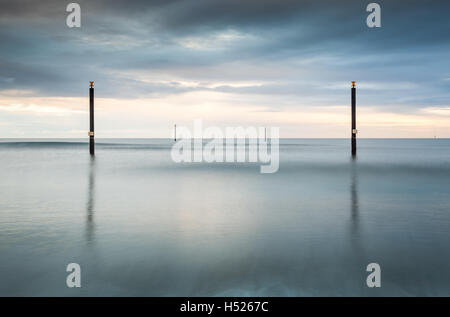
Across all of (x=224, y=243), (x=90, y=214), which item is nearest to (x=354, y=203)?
(x=224, y=243)

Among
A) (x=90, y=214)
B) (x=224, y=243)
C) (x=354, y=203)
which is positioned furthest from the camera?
(x=354, y=203)

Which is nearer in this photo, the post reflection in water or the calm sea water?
the calm sea water

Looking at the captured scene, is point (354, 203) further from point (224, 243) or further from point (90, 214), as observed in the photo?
point (90, 214)

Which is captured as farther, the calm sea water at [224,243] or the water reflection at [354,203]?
the water reflection at [354,203]

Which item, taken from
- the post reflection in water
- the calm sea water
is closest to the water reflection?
the calm sea water

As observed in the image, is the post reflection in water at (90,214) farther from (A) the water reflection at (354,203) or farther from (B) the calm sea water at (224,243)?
(A) the water reflection at (354,203)

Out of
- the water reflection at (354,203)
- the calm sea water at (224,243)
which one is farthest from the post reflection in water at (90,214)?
the water reflection at (354,203)

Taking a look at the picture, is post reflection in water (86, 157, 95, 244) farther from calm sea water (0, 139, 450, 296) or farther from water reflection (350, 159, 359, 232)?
water reflection (350, 159, 359, 232)

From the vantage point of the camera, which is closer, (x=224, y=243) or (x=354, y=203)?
(x=224, y=243)

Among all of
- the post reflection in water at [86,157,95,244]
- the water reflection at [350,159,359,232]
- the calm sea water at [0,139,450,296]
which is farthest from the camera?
the water reflection at [350,159,359,232]

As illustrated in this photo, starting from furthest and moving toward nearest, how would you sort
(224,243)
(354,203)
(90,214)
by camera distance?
(354,203)
(90,214)
(224,243)

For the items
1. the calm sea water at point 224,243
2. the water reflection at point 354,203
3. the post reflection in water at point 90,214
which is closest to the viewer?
the calm sea water at point 224,243

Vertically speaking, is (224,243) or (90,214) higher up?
(90,214)

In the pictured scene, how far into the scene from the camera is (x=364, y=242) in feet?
27.4
